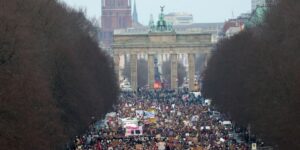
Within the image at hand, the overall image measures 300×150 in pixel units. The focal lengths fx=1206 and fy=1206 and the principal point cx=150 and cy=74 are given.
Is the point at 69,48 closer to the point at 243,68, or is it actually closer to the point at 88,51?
the point at 243,68

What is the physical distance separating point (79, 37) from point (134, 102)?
86.1ft

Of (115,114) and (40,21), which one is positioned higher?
(40,21)

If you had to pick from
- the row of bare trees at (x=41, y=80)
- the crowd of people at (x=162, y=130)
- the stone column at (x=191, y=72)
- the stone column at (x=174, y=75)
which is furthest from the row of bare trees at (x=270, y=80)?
the stone column at (x=174, y=75)

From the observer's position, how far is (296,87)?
4853 cm

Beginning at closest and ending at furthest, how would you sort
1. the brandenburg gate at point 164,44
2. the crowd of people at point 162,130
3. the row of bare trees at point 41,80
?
the row of bare trees at point 41,80 < the crowd of people at point 162,130 < the brandenburg gate at point 164,44

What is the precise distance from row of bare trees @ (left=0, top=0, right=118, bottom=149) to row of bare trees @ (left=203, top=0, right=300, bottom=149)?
933cm

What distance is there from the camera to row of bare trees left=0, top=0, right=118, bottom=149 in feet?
148

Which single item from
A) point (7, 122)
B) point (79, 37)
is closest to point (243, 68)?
point (79, 37)

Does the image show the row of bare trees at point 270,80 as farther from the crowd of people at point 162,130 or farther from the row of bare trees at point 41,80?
the row of bare trees at point 41,80

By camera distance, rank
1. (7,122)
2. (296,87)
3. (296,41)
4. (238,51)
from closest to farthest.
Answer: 1. (7,122)
2. (296,87)
3. (296,41)
4. (238,51)

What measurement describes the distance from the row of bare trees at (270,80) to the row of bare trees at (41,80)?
9329 millimetres

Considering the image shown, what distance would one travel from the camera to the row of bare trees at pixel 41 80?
4519cm

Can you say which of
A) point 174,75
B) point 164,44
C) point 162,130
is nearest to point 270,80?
point 162,130

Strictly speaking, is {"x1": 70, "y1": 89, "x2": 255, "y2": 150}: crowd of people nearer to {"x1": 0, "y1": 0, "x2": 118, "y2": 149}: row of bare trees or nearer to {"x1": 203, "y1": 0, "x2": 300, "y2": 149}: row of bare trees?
{"x1": 0, "y1": 0, "x2": 118, "y2": 149}: row of bare trees
